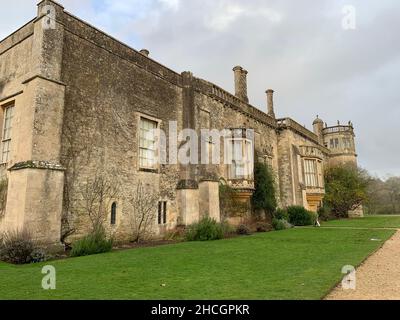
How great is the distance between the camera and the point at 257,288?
206 inches

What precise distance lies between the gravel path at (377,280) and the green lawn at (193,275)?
0.81 feet

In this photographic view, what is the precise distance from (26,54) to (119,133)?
4227mm

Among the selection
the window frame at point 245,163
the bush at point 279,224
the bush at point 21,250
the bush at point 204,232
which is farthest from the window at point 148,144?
the bush at point 279,224

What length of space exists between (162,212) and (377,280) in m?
9.88

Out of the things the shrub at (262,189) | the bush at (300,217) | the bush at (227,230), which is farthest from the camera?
the bush at (300,217)

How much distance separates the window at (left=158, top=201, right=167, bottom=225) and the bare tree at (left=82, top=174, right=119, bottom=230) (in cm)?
279

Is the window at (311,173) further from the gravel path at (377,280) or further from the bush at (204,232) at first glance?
the gravel path at (377,280)

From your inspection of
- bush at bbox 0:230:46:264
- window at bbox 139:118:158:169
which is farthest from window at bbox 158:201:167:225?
bush at bbox 0:230:46:264

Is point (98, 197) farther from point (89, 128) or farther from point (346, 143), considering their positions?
point (346, 143)

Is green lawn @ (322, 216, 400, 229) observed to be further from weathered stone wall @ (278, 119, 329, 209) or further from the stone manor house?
the stone manor house

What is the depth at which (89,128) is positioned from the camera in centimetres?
1159

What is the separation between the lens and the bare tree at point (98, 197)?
36.7 ft
